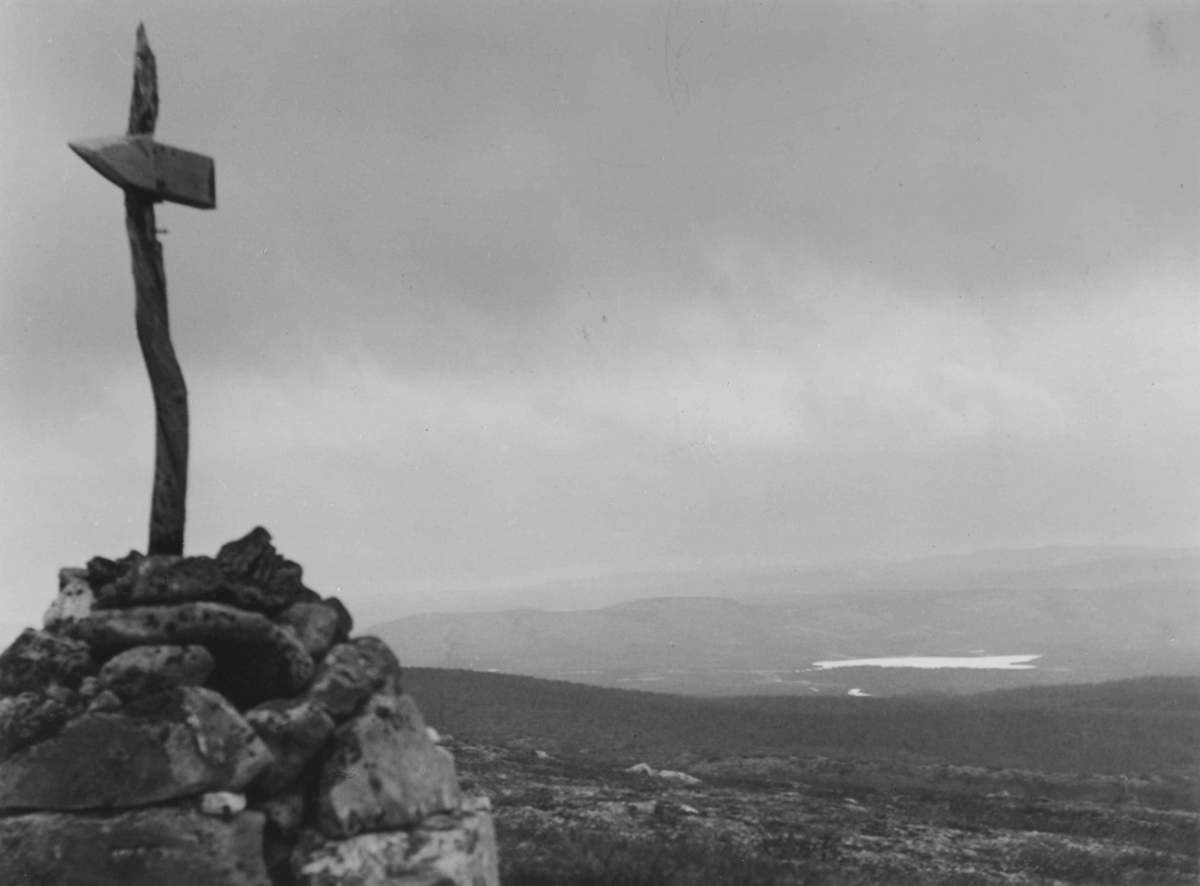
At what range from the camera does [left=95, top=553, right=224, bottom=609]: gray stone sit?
1048 cm

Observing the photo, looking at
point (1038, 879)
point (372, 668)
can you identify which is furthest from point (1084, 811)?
point (372, 668)

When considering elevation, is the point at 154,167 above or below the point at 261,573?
above

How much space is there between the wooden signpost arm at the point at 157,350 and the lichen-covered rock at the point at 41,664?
5.29 feet

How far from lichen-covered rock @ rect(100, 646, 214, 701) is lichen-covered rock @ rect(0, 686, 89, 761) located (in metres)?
0.38

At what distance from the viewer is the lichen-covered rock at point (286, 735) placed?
1017cm

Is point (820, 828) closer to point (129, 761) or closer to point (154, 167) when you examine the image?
point (129, 761)

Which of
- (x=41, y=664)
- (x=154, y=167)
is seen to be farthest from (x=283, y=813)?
(x=154, y=167)

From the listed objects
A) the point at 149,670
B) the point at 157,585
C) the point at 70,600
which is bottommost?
the point at 149,670

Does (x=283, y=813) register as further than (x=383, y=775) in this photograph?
No

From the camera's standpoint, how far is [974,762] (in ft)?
143

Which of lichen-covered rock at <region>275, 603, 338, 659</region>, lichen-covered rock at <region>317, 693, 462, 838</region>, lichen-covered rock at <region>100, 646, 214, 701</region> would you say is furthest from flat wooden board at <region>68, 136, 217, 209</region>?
lichen-covered rock at <region>317, 693, 462, 838</region>

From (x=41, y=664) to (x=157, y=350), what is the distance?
12.7 ft

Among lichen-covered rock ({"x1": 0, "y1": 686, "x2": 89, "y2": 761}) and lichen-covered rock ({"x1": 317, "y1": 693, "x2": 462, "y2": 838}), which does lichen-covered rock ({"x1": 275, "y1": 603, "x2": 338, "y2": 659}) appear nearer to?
lichen-covered rock ({"x1": 317, "y1": 693, "x2": 462, "y2": 838})

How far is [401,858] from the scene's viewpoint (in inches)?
392
